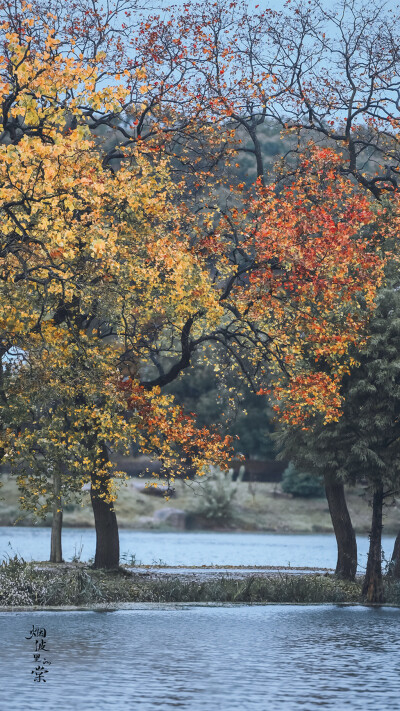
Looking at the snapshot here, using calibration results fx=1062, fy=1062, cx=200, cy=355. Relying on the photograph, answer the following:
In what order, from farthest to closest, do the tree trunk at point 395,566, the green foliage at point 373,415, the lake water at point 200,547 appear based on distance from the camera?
the lake water at point 200,547 < the tree trunk at point 395,566 < the green foliage at point 373,415

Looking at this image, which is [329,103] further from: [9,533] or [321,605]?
[9,533]

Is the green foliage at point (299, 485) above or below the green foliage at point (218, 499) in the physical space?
above

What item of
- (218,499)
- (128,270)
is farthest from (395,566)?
(218,499)

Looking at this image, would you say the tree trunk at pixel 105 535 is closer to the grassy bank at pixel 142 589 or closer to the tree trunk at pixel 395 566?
the grassy bank at pixel 142 589

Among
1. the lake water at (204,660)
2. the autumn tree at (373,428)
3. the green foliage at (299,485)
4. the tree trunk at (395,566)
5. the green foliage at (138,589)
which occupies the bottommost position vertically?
the lake water at (204,660)

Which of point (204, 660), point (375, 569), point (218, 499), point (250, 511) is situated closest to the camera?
point (204, 660)

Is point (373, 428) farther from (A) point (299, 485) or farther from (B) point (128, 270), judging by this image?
(A) point (299, 485)

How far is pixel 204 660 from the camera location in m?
20.1

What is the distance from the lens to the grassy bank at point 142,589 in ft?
93.7

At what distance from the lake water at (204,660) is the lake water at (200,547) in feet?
63.2

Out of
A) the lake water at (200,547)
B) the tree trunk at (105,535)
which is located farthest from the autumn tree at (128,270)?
the lake water at (200,547)

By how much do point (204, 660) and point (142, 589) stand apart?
1127cm
